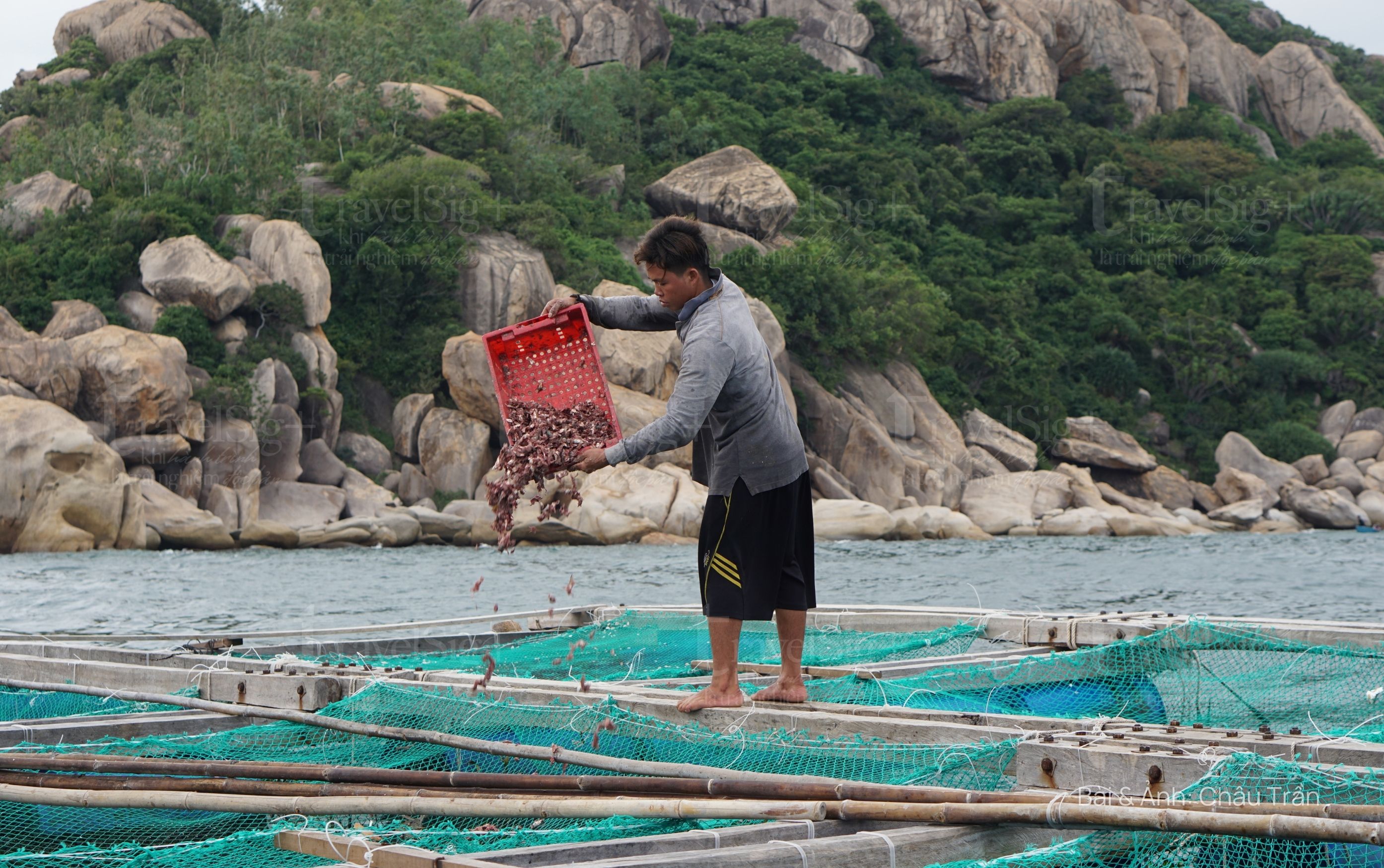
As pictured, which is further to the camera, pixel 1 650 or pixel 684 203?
pixel 684 203

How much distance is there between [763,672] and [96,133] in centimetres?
4159

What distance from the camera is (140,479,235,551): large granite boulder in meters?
28.1

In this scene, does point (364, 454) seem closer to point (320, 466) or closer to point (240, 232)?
point (320, 466)

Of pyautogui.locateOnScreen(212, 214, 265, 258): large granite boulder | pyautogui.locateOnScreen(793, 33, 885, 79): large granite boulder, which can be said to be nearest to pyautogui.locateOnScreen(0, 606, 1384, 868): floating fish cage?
pyautogui.locateOnScreen(212, 214, 265, 258): large granite boulder

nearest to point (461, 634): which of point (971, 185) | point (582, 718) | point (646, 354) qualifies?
point (582, 718)

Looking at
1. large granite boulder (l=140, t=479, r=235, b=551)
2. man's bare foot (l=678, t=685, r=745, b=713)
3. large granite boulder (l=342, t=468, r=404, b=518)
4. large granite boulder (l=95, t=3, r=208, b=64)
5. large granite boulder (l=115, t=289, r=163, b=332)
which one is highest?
large granite boulder (l=95, t=3, r=208, b=64)

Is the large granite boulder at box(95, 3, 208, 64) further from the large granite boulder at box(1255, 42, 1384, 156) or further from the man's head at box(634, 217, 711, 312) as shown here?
the large granite boulder at box(1255, 42, 1384, 156)

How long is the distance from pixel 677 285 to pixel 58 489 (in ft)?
83.5

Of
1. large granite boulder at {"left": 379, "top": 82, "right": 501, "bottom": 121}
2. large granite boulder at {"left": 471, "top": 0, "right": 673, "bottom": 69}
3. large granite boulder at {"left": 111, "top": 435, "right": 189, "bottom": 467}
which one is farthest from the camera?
large granite boulder at {"left": 471, "top": 0, "right": 673, "bottom": 69}

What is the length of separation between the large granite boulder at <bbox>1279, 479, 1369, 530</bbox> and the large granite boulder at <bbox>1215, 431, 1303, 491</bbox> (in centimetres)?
148

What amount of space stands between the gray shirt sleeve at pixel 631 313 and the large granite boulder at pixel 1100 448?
144ft

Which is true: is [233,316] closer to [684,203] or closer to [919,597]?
[684,203]

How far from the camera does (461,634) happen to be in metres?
7.65

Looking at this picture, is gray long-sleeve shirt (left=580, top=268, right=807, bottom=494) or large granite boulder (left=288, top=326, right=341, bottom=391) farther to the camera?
large granite boulder (left=288, top=326, right=341, bottom=391)
